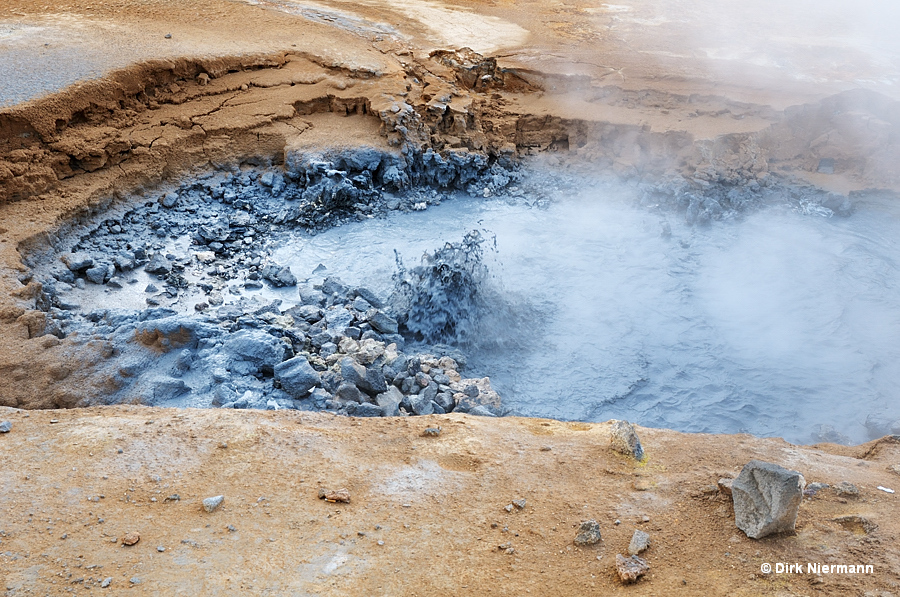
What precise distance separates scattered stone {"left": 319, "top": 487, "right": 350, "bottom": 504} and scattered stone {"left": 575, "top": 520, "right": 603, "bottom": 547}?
1150mm

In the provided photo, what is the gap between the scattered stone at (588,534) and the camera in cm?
302

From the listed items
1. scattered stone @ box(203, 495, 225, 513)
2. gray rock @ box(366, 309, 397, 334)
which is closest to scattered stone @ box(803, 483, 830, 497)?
scattered stone @ box(203, 495, 225, 513)

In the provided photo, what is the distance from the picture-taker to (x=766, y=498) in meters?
2.89

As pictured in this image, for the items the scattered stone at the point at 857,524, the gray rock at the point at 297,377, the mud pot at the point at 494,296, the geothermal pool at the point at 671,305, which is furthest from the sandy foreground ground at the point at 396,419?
the geothermal pool at the point at 671,305

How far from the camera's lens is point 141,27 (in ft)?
32.6

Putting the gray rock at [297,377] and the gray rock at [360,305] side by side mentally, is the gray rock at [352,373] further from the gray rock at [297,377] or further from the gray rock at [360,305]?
the gray rock at [360,305]

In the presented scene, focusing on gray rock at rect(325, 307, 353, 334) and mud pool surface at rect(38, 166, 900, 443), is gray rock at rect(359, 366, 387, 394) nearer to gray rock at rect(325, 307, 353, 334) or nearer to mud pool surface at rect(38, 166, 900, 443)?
gray rock at rect(325, 307, 353, 334)

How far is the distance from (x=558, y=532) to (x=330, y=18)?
36.8 feet

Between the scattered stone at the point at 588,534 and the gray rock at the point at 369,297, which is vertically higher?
the scattered stone at the point at 588,534

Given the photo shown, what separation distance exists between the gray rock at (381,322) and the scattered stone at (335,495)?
10.0 feet

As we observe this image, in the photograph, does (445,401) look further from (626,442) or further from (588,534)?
(588,534)

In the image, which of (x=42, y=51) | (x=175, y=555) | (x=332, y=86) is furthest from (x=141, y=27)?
(x=175, y=555)

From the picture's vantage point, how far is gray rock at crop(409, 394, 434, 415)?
4988 mm

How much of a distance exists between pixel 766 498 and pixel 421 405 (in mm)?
2677
